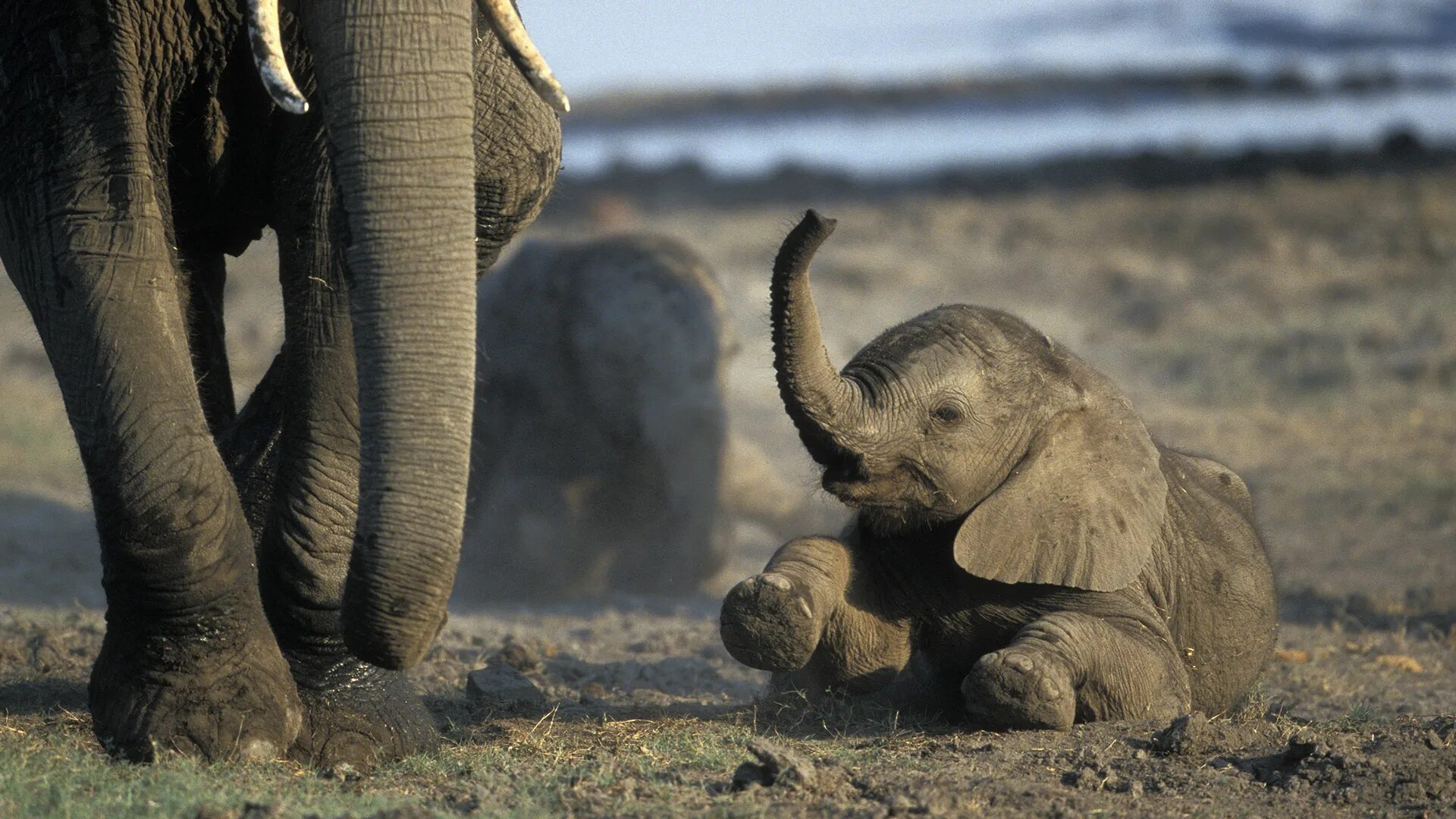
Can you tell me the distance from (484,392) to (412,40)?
620cm

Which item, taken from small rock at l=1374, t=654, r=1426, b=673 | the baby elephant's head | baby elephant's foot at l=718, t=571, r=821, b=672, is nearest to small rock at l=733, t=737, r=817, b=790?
baby elephant's foot at l=718, t=571, r=821, b=672

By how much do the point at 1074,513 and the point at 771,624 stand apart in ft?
3.14

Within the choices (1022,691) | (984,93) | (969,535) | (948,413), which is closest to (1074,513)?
(969,535)

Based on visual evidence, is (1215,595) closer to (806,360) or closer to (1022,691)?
(1022,691)

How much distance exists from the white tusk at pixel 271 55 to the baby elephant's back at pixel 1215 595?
10.4 feet

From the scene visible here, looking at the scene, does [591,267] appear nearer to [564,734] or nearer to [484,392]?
[484,392]

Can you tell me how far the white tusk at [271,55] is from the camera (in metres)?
3.75

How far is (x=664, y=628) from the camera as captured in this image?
26.1 ft

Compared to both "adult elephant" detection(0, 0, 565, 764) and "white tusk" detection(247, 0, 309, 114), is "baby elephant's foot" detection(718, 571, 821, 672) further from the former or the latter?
"white tusk" detection(247, 0, 309, 114)

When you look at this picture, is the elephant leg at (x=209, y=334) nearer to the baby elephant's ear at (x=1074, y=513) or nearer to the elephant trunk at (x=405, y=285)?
the elephant trunk at (x=405, y=285)

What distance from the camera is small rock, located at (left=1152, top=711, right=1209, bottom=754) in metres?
4.71

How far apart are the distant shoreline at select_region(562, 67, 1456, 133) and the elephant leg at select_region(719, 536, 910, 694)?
46.1m

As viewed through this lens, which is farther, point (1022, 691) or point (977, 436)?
point (977, 436)

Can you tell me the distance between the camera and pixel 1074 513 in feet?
17.6
